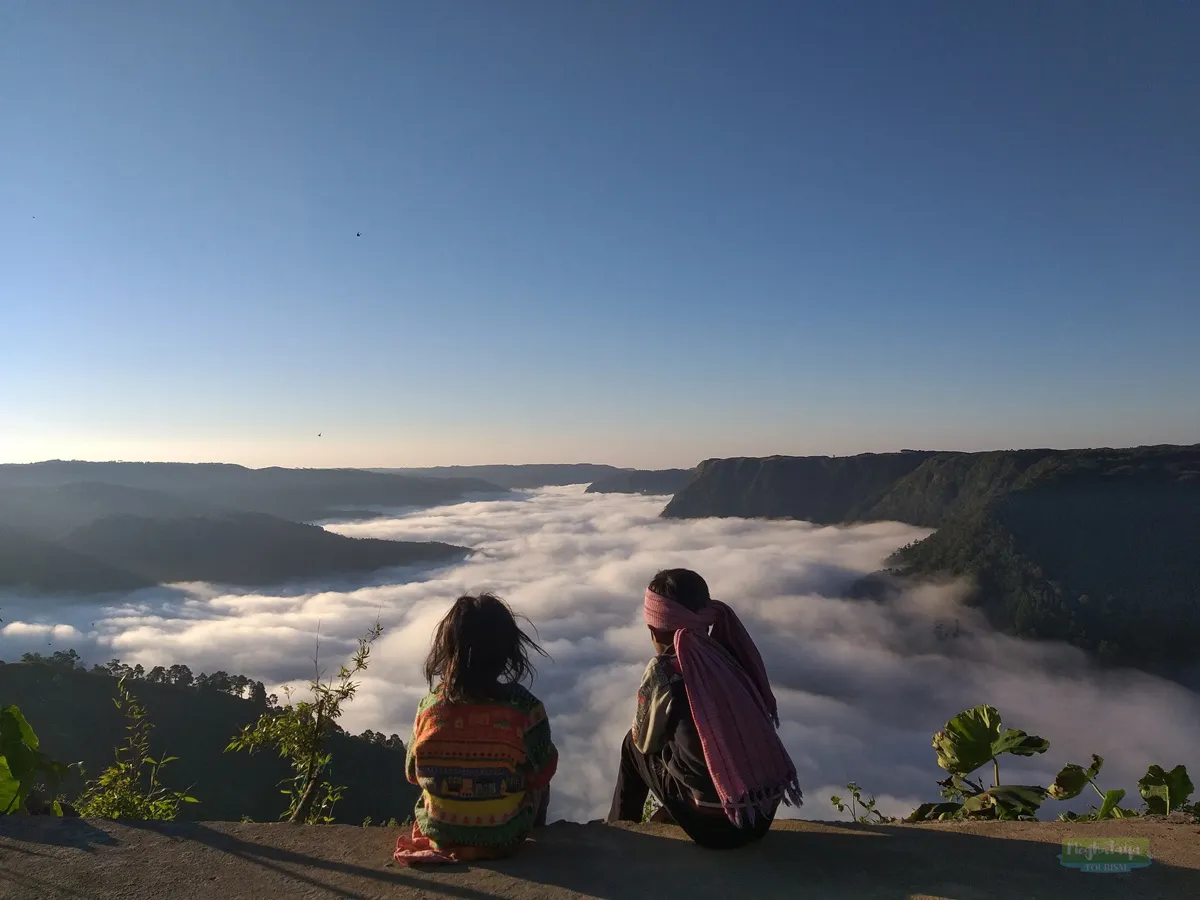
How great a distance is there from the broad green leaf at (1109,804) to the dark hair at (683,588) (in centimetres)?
327

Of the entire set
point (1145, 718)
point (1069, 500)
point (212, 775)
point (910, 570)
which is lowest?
point (1145, 718)

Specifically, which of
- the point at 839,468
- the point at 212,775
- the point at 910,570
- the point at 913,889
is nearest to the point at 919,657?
the point at 910,570

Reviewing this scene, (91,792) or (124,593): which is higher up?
(91,792)

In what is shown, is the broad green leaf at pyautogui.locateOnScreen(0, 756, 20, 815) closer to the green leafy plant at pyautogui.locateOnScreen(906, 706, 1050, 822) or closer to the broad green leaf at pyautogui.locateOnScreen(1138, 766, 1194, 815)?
the green leafy plant at pyautogui.locateOnScreen(906, 706, 1050, 822)

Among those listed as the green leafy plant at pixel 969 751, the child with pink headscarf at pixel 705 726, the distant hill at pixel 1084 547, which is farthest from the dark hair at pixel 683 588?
the distant hill at pixel 1084 547

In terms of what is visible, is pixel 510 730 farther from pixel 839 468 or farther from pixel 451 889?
pixel 839 468

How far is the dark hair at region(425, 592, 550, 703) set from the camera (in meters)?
3.08

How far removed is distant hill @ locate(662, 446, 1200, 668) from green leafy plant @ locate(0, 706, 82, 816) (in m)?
81.3

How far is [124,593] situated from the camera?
4377 inches

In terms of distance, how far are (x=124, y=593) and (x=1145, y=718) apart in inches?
5149

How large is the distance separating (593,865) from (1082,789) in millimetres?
3799

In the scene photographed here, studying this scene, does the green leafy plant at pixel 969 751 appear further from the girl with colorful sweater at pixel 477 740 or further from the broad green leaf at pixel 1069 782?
the girl with colorful sweater at pixel 477 740

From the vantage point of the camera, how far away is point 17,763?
408 centimetres

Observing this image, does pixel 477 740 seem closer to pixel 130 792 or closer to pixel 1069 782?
pixel 130 792
